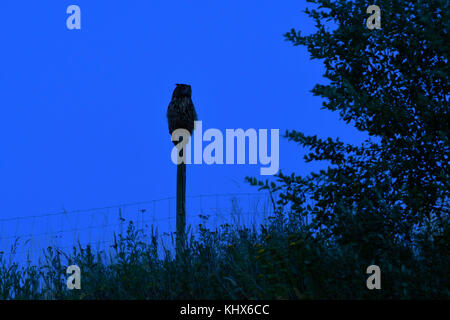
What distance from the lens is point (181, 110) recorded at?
10.5 meters

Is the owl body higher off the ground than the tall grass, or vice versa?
the owl body

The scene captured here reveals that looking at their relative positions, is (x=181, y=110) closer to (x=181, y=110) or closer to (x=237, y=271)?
(x=181, y=110)

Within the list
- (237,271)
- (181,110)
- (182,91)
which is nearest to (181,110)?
(181,110)

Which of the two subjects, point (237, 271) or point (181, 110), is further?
point (181, 110)

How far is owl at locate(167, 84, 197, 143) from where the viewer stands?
10516mm

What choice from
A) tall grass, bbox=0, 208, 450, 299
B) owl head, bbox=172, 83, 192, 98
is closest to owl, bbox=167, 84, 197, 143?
owl head, bbox=172, 83, 192, 98

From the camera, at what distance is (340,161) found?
23.3ft

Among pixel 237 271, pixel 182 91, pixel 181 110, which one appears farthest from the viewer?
pixel 182 91

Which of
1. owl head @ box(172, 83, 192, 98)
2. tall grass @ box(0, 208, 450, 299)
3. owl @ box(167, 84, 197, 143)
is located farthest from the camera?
owl head @ box(172, 83, 192, 98)

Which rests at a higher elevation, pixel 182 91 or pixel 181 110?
pixel 182 91

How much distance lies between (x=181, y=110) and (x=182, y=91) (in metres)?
0.48

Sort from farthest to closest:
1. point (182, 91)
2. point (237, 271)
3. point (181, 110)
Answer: point (182, 91)
point (181, 110)
point (237, 271)

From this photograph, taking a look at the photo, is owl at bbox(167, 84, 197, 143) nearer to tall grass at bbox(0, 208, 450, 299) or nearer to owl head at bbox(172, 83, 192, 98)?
owl head at bbox(172, 83, 192, 98)
